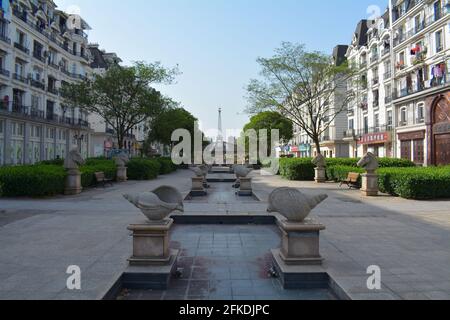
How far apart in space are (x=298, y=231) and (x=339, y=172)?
56.6 feet

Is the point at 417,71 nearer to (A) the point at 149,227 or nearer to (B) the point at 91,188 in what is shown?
(B) the point at 91,188

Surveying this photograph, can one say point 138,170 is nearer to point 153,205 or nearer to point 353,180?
point 353,180

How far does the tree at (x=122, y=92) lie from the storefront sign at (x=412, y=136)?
24.1 meters

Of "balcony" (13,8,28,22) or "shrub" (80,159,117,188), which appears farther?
"balcony" (13,8,28,22)

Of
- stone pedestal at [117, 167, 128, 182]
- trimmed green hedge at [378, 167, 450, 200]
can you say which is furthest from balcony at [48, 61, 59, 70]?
trimmed green hedge at [378, 167, 450, 200]

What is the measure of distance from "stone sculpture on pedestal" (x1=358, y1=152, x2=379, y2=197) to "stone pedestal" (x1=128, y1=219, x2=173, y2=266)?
12.1 metres

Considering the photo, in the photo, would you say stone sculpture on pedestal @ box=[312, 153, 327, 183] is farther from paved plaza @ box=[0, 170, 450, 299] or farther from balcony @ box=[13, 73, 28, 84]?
balcony @ box=[13, 73, 28, 84]

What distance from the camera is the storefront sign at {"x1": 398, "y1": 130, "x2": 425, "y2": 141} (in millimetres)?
32844

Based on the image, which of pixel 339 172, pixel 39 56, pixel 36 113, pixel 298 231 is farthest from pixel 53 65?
pixel 298 231

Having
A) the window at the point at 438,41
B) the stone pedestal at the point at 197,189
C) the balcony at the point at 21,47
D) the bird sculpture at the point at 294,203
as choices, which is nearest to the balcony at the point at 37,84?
the balcony at the point at 21,47

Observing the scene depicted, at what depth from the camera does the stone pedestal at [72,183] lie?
15453 millimetres

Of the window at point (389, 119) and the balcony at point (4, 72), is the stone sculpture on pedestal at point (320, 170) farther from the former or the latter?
the balcony at point (4, 72)

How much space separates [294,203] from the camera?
5336mm
